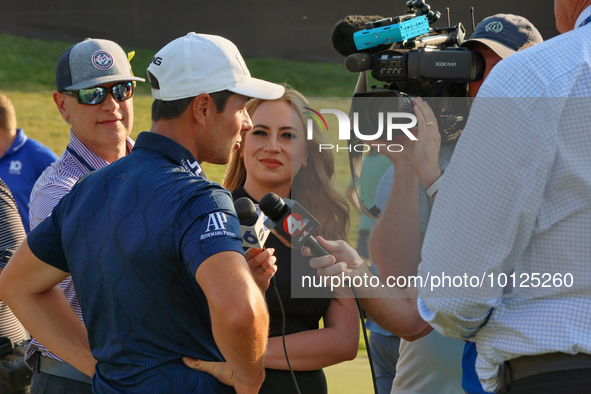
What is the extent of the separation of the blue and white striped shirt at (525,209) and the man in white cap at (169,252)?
0.45 meters

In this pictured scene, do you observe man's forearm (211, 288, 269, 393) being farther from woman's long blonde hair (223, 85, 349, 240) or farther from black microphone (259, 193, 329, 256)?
woman's long blonde hair (223, 85, 349, 240)

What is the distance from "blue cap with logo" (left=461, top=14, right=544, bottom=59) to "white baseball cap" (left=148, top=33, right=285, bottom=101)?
2.43 feet

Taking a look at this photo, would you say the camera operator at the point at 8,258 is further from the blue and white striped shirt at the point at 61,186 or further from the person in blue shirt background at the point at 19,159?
the person in blue shirt background at the point at 19,159

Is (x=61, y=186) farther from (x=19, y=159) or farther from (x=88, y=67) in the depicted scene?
(x=19, y=159)

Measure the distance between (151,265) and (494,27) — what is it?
4.44 ft

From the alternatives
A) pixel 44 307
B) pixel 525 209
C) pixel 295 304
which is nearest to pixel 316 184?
pixel 295 304

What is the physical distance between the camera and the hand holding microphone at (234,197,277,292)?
1757mm

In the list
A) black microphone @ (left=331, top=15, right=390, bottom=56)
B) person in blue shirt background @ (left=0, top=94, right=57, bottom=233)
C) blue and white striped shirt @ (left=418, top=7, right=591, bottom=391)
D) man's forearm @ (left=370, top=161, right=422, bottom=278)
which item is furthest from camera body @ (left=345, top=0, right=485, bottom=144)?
person in blue shirt background @ (left=0, top=94, right=57, bottom=233)

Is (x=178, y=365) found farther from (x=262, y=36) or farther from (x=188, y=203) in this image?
(x=262, y=36)

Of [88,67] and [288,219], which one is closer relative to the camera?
[288,219]

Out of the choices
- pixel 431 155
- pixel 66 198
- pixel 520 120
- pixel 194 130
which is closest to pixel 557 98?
pixel 520 120

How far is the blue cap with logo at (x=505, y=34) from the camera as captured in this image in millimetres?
2090

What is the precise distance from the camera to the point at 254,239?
1759mm

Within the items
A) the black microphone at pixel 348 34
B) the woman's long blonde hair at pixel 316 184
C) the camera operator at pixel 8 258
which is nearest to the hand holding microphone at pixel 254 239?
the black microphone at pixel 348 34
